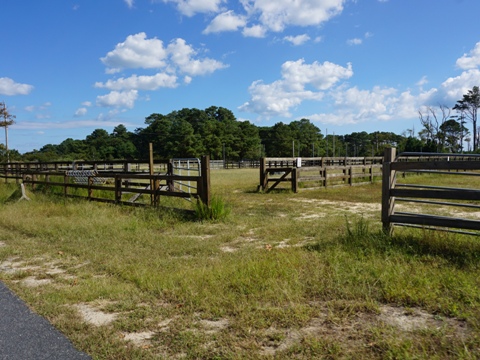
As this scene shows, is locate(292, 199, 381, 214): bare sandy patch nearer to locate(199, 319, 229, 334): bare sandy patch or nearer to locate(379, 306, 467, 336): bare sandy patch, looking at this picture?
locate(379, 306, 467, 336): bare sandy patch

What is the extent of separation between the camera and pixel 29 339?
10.5ft

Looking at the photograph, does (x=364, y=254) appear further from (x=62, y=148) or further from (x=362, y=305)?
(x=62, y=148)

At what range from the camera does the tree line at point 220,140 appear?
261 feet

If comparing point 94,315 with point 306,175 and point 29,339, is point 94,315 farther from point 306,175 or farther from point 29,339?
point 306,175

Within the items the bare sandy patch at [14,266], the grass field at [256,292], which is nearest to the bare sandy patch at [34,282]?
the grass field at [256,292]

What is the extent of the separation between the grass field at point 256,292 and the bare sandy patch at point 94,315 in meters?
0.02

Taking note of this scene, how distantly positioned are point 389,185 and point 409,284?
233 cm

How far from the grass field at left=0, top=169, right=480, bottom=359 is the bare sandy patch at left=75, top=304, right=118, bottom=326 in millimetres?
20

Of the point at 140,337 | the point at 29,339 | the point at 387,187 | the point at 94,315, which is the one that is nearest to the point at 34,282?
the point at 94,315

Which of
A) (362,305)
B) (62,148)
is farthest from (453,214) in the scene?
(62,148)

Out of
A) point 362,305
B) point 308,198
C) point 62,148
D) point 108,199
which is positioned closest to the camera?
point 362,305

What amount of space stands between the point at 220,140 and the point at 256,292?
8148 centimetres

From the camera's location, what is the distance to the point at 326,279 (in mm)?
4160

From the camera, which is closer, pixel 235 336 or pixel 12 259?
pixel 235 336
